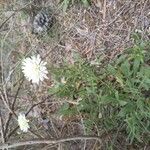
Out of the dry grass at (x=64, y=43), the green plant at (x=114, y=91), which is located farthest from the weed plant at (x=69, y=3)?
the green plant at (x=114, y=91)

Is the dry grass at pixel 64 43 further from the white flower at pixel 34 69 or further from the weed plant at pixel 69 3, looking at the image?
the white flower at pixel 34 69

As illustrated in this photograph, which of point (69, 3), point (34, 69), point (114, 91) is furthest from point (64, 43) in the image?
point (34, 69)

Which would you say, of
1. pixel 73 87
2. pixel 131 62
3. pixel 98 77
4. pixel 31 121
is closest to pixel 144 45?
pixel 131 62

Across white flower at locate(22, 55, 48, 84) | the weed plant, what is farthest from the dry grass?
white flower at locate(22, 55, 48, 84)

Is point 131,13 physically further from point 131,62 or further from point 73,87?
point 73,87

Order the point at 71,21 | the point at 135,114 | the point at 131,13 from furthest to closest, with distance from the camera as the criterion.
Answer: the point at 71,21 → the point at 131,13 → the point at 135,114
